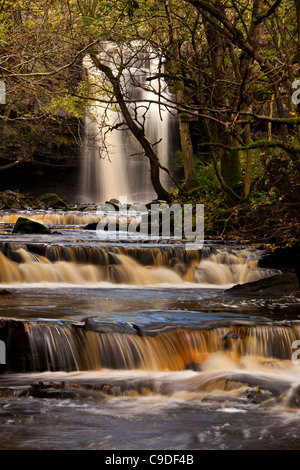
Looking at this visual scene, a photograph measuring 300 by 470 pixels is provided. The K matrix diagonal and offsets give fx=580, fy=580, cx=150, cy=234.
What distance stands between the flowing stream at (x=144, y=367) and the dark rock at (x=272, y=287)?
1.19 ft

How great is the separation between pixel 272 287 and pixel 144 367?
4473 millimetres

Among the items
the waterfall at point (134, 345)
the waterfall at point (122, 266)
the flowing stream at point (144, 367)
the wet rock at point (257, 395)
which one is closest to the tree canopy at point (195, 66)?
the waterfall at point (122, 266)

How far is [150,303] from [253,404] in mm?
3942

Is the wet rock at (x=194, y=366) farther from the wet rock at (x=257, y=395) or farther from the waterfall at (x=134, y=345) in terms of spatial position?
the wet rock at (x=257, y=395)

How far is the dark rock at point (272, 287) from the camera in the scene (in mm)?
10234

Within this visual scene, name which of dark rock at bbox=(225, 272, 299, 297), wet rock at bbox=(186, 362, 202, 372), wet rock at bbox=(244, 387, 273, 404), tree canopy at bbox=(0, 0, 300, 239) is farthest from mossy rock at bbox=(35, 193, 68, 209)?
wet rock at bbox=(244, 387, 273, 404)

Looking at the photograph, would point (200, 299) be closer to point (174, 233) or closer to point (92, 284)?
point (92, 284)

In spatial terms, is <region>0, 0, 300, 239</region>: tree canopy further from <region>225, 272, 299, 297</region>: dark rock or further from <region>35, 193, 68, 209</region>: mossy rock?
<region>35, 193, 68, 209</region>: mossy rock

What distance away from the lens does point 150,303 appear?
9234 millimetres

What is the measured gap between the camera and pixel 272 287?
10414mm

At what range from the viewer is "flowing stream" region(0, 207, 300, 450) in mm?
4676

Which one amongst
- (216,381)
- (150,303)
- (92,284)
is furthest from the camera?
(92,284)

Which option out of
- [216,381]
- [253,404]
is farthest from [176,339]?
[253,404]

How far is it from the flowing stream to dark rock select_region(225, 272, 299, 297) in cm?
36
